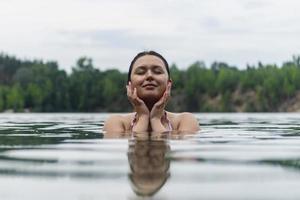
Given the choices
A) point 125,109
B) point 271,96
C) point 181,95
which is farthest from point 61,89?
point 271,96

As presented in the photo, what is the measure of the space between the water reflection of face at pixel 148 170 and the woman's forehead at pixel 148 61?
9.32 ft

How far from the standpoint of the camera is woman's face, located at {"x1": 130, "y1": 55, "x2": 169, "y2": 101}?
6680 mm

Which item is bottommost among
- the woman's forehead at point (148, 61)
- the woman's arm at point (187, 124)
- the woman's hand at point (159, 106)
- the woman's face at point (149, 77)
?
the woman's arm at point (187, 124)

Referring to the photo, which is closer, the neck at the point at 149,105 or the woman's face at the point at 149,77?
the woman's face at the point at 149,77

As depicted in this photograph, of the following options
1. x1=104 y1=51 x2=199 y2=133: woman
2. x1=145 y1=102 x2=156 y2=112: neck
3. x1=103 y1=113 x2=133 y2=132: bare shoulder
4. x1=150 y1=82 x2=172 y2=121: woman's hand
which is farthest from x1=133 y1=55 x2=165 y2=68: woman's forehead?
x1=103 y1=113 x2=133 y2=132: bare shoulder

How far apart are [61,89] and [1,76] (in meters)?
52.5

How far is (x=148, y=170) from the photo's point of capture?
276cm

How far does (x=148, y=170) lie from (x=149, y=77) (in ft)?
12.9

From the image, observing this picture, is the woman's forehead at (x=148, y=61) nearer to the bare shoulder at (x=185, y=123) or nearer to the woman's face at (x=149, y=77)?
the woman's face at (x=149, y=77)

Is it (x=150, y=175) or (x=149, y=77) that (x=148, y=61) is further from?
(x=150, y=175)

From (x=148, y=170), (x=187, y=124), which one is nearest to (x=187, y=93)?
(x=187, y=124)

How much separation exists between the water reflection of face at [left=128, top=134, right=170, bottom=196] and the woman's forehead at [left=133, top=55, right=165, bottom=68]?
2841 mm

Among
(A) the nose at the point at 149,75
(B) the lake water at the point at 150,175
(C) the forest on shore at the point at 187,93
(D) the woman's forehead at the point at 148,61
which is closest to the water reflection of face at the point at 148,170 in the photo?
(B) the lake water at the point at 150,175

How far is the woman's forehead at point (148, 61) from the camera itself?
6.78 m
